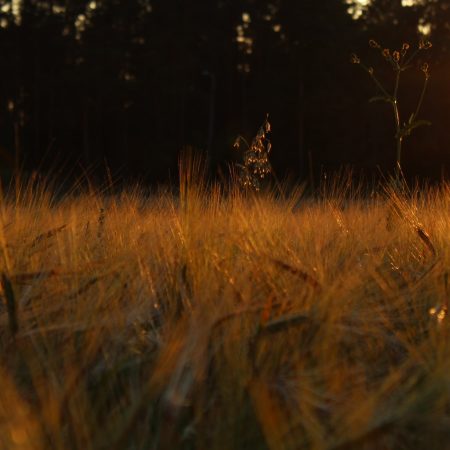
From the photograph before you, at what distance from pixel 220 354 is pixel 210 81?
28.3 metres

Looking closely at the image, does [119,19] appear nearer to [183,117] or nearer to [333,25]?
[183,117]

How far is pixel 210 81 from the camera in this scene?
2922 cm

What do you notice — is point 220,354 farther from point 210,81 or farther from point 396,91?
point 210,81

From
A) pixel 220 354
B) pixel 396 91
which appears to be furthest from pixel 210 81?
pixel 220 354

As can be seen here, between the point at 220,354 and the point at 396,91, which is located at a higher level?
the point at 396,91

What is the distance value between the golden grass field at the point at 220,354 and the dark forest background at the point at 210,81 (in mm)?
20478

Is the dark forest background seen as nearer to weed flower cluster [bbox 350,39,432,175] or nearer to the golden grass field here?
weed flower cluster [bbox 350,39,432,175]

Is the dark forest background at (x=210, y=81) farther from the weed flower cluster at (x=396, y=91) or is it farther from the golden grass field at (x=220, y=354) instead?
the golden grass field at (x=220, y=354)

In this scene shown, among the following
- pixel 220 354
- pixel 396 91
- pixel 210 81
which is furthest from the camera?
pixel 210 81

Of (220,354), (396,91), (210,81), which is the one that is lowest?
(210,81)

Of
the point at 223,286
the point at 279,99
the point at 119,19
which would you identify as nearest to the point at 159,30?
the point at 119,19

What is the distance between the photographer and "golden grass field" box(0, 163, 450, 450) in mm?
1467

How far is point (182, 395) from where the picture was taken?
57.2 inches

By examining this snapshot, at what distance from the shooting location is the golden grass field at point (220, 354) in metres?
1.47
